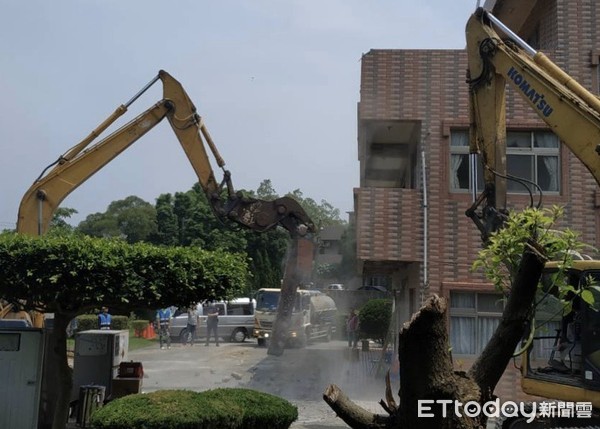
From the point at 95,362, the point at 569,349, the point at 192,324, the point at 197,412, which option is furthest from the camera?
the point at 192,324

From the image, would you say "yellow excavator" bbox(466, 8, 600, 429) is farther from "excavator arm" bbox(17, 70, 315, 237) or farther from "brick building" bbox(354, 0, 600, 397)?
"excavator arm" bbox(17, 70, 315, 237)

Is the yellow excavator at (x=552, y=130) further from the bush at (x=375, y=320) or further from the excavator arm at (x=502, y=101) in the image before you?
the bush at (x=375, y=320)

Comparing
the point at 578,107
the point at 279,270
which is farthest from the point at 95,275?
the point at 279,270

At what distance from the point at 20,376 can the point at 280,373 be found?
10.9m

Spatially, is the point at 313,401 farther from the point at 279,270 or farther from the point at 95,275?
the point at 279,270

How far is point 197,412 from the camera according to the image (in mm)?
7488

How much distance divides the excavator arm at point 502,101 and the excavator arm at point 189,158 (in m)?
5.49

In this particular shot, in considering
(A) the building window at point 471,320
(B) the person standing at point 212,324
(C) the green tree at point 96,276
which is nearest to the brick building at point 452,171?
(A) the building window at point 471,320

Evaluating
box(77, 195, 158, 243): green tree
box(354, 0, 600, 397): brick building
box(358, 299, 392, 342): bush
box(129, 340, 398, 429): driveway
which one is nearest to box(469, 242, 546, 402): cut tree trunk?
box(129, 340, 398, 429): driveway

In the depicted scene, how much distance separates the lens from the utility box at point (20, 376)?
9.61 m


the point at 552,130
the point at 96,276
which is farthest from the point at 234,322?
the point at 552,130

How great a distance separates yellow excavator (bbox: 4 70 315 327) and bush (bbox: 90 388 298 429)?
23.2ft

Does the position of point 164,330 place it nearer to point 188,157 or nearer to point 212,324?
point 212,324

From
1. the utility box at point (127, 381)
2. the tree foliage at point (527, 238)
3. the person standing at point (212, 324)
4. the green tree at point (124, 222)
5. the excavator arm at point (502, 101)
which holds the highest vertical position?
the green tree at point (124, 222)
